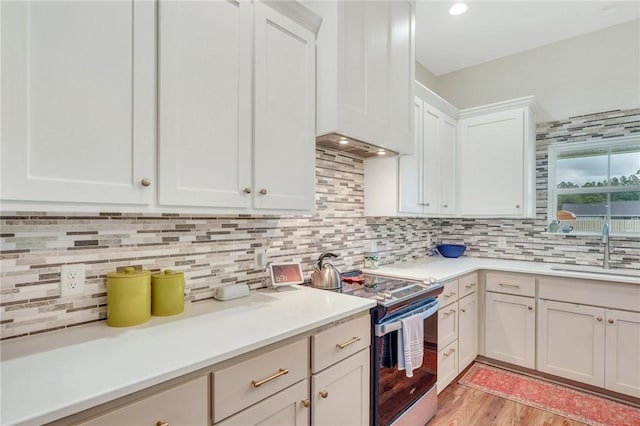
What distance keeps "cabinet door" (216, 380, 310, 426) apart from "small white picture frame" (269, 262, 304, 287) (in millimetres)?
607

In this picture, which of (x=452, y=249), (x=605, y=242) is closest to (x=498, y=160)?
(x=452, y=249)

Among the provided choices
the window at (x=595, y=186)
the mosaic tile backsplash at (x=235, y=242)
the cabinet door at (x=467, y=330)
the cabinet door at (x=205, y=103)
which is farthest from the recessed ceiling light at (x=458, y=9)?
the cabinet door at (x=467, y=330)

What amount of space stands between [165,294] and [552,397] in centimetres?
277

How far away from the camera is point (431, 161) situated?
291 cm

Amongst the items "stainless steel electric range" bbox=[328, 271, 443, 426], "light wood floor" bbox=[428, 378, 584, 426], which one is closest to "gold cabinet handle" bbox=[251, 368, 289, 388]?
"stainless steel electric range" bbox=[328, 271, 443, 426]

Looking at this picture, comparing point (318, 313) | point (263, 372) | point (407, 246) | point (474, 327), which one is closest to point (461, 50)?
point (407, 246)

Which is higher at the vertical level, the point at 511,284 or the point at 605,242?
the point at 605,242

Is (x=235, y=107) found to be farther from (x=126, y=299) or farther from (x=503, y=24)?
(x=503, y=24)

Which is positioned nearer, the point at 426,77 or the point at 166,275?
the point at 166,275

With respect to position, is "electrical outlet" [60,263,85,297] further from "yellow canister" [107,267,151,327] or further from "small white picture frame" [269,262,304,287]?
"small white picture frame" [269,262,304,287]

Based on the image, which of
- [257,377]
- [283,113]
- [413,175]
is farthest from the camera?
[413,175]

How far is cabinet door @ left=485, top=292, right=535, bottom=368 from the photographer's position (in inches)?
106

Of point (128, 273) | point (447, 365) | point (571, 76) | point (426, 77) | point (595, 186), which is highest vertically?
point (426, 77)

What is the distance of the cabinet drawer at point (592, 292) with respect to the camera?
7.62 feet
